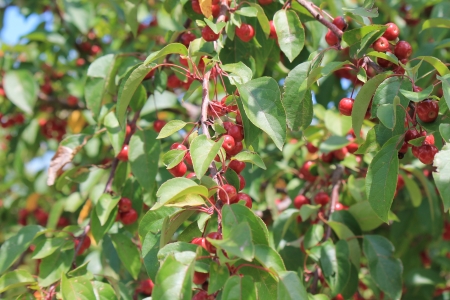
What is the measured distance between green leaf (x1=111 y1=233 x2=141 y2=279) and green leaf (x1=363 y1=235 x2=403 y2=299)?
81 centimetres

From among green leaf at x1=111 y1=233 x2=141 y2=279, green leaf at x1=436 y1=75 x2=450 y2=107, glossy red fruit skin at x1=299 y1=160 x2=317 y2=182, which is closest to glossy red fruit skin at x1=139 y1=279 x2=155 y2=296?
green leaf at x1=111 y1=233 x2=141 y2=279

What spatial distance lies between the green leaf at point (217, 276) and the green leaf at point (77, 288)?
0.51 metres

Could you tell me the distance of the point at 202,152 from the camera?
1.23 metres

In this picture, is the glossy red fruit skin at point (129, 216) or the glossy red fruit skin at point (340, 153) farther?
the glossy red fruit skin at point (340, 153)

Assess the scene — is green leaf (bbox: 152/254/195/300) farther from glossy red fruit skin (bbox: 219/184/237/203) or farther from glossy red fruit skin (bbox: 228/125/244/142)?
glossy red fruit skin (bbox: 228/125/244/142)

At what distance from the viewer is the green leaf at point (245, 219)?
1113 mm

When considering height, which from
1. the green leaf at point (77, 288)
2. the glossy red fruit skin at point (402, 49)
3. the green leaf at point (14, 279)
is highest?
the glossy red fruit skin at point (402, 49)

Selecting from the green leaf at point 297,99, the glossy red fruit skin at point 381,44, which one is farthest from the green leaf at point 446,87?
the green leaf at point 297,99

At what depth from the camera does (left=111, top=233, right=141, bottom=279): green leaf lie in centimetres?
182

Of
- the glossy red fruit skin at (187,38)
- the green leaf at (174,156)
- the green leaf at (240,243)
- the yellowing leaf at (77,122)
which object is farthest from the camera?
the yellowing leaf at (77,122)

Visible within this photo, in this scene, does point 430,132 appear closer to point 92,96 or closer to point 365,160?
point 365,160

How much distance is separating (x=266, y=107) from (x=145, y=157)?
64 centimetres

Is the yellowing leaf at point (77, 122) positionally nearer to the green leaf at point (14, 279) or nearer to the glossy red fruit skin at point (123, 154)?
the glossy red fruit skin at point (123, 154)

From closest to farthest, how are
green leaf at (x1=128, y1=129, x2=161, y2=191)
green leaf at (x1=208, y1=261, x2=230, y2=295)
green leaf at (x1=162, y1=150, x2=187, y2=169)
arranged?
green leaf at (x1=208, y1=261, x2=230, y2=295) → green leaf at (x1=162, y1=150, x2=187, y2=169) → green leaf at (x1=128, y1=129, x2=161, y2=191)
